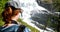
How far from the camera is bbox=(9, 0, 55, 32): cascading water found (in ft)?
3.19

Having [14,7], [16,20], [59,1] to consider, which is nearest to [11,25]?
[16,20]

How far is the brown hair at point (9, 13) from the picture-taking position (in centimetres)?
97

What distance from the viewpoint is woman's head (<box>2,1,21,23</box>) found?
0.96 m

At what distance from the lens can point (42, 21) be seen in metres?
0.97

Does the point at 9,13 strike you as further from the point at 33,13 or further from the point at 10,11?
the point at 33,13

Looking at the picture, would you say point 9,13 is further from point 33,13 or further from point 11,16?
point 33,13

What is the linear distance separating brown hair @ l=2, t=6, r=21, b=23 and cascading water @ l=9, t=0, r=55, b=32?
0.22ft

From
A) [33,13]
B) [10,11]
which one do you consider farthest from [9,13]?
[33,13]

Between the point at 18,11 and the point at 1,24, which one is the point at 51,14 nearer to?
the point at 18,11

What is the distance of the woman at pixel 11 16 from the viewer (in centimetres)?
96

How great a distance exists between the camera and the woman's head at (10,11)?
0.96 meters

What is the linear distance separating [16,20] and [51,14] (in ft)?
1.08

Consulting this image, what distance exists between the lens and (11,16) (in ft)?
3.22

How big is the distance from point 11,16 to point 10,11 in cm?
5
